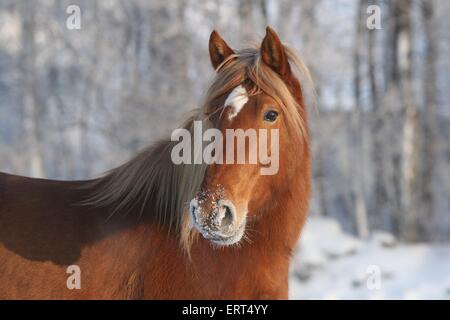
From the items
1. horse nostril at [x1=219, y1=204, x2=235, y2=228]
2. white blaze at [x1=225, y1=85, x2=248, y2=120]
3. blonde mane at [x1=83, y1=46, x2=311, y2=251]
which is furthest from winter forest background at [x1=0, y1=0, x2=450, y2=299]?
horse nostril at [x1=219, y1=204, x2=235, y2=228]

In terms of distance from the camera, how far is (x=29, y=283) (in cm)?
321

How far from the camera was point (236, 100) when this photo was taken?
3076 millimetres

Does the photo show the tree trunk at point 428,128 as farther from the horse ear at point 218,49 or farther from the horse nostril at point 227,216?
the horse nostril at point 227,216

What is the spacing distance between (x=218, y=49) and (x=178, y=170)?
2.50 ft

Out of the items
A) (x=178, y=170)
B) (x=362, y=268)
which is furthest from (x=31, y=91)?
(x=178, y=170)

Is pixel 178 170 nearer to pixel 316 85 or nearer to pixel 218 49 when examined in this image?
pixel 218 49

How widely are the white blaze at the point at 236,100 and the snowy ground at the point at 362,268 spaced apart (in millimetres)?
4970

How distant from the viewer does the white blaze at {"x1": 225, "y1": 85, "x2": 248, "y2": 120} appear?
3.05 m

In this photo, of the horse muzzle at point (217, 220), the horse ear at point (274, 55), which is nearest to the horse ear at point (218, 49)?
the horse ear at point (274, 55)

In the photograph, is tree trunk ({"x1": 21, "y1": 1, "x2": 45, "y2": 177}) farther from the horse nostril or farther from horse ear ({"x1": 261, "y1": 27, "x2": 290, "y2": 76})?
the horse nostril

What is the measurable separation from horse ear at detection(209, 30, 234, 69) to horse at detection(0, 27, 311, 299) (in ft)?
0.32

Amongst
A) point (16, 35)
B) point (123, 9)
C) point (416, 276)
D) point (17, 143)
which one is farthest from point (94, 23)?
point (416, 276)
